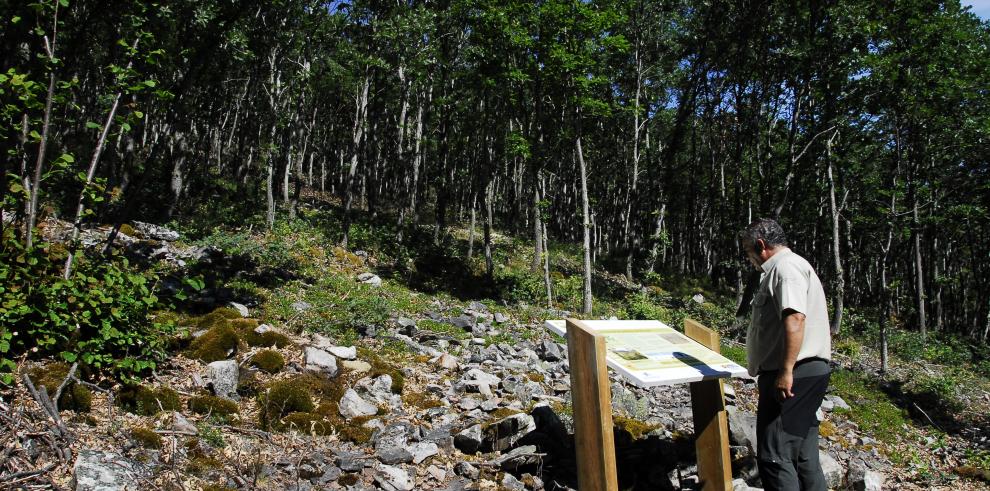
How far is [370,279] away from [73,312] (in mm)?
9612

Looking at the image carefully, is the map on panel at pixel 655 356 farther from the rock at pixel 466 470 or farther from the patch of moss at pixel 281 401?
the patch of moss at pixel 281 401

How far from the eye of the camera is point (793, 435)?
149 inches

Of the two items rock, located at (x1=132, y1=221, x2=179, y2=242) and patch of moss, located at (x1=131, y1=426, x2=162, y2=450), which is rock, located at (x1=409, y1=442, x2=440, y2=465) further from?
rock, located at (x1=132, y1=221, x2=179, y2=242)

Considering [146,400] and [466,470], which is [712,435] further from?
[146,400]

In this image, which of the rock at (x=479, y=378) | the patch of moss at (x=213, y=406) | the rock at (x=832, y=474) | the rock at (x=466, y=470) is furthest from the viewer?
the rock at (x=479, y=378)

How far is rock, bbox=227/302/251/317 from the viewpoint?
352 inches

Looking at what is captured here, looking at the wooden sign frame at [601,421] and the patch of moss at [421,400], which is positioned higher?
the wooden sign frame at [601,421]

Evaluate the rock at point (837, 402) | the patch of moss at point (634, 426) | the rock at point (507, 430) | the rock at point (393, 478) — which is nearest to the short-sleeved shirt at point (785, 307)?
the patch of moss at point (634, 426)

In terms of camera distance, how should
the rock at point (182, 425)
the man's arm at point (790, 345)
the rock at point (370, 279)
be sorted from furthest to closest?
the rock at point (370, 279)
the rock at point (182, 425)
the man's arm at point (790, 345)

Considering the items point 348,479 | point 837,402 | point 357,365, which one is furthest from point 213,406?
point 837,402

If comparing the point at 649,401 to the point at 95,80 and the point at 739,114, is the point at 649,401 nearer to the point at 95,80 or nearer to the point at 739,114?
the point at 739,114

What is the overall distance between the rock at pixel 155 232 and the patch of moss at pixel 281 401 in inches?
383

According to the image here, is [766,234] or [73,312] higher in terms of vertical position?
[766,234]

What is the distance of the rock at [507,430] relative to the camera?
19.0 ft
